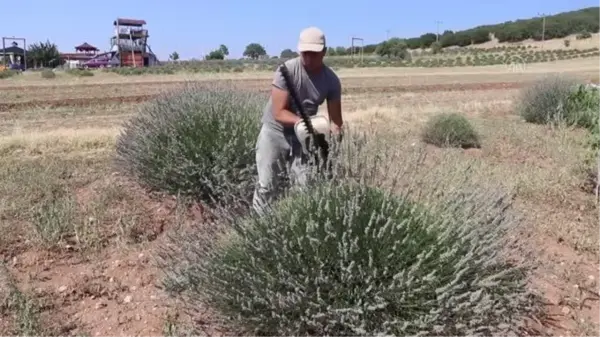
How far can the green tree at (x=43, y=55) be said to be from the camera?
77500 mm

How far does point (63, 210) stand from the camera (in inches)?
225

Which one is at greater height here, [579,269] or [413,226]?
[413,226]

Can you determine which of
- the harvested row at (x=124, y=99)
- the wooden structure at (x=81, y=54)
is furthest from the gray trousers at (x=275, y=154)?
the wooden structure at (x=81, y=54)

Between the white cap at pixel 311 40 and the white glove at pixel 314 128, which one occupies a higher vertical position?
the white cap at pixel 311 40

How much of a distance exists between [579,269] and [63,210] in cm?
418

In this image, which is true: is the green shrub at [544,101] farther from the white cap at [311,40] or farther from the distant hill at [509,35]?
the distant hill at [509,35]

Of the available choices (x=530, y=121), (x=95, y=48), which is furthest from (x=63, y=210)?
(x=95, y=48)

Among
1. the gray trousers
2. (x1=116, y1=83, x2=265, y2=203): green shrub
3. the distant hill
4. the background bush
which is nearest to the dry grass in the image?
(x1=116, y1=83, x2=265, y2=203): green shrub

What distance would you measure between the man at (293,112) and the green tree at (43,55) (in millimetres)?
78591

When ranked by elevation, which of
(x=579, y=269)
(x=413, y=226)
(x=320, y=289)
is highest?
(x=413, y=226)

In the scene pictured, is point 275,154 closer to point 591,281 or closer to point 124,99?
point 591,281

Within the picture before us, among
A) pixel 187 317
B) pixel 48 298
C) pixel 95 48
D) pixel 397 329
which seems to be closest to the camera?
pixel 397 329

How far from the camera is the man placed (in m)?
4.15

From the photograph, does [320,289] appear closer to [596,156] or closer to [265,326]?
[265,326]
